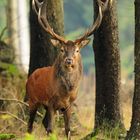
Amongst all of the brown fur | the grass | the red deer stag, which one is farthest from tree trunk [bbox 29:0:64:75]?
the brown fur

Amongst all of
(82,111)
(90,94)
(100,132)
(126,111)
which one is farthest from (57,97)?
(90,94)

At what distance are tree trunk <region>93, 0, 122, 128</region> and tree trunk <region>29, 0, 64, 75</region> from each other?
4.87 feet

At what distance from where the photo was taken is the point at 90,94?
26.7 metres

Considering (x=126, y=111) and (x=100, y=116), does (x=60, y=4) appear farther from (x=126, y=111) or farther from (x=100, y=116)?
(x=126, y=111)

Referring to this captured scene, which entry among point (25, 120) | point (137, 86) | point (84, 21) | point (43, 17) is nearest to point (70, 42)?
point (43, 17)

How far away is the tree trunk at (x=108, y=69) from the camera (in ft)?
48.6

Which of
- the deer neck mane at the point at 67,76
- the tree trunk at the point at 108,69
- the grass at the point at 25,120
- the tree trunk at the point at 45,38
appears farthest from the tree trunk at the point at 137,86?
the tree trunk at the point at 45,38

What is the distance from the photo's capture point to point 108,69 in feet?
49.1

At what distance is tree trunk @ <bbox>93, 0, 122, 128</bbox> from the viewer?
48.6ft

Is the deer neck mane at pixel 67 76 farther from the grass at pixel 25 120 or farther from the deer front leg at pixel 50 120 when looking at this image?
the grass at pixel 25 120

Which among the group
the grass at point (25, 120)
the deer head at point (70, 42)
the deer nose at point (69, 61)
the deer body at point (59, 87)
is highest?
the deer head at point (70, 42)

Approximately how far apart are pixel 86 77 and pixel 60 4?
11858 millimetres

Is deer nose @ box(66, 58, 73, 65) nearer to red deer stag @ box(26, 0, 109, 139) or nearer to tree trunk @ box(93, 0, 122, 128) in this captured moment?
red deer stag @ box(26, 0, 109, 139)

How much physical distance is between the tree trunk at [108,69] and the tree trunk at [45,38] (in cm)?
148
